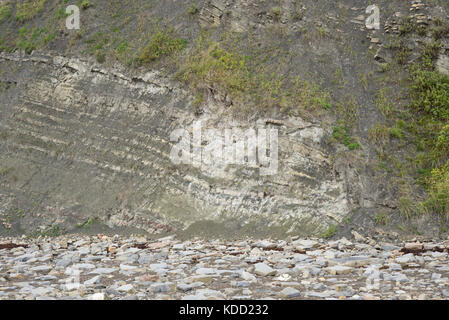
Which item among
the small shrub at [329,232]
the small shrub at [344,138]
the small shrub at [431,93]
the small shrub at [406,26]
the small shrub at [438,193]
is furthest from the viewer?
the small shrub at [406,26]

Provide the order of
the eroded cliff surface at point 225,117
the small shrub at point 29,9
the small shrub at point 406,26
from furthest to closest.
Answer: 1. the small shrub at point 29,9
2. the small shrub at point 406,26
3. the eroded cliff surface at point 225,117

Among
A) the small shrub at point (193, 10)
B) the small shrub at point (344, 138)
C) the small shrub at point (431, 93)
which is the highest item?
the small shrub at point (193, 10)

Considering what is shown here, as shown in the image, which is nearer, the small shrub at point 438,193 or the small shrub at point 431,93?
the small shrub at point 438,193

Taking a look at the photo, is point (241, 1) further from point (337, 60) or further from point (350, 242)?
point (350, 242)

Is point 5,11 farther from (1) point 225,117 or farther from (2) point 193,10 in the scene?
(1) point 225,117

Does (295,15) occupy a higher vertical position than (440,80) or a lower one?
higher

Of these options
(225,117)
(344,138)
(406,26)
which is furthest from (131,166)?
(406,26)

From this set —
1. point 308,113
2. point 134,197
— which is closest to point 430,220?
point 308,113

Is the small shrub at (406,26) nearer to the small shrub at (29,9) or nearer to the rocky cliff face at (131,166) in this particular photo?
the rocky cliff face at (131,166)

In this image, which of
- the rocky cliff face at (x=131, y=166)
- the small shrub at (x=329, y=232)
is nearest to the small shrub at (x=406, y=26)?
the rocky cliff face at (x=131, y=166)
